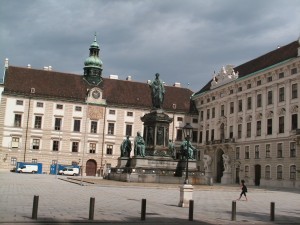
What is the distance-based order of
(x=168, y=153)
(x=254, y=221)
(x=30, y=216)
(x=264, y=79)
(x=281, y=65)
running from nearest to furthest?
(x=30, y=216)
(x=254, y=221)
(x=168, y=153)
(x=281, y=65)
(x=264, y=79)

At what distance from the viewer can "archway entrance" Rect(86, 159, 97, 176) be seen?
68.6m

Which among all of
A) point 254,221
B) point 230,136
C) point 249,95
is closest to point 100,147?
point 230,136

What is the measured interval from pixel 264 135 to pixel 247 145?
3979mm

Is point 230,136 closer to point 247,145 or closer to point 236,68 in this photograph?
point 247,145

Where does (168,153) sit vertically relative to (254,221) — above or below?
above

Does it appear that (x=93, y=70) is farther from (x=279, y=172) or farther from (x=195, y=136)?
(x=279, y=172)

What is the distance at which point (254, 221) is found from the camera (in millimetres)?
14461

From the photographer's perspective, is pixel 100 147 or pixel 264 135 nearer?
pixel 264 135

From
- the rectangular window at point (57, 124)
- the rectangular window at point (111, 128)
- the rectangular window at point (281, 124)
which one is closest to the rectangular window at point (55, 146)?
the rectangular window at point (57, 124)

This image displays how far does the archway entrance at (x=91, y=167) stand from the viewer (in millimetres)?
68562

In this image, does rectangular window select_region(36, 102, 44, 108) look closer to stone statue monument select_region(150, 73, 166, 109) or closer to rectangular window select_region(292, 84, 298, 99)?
stone statue monument select_region(150, 73, 166, 109)

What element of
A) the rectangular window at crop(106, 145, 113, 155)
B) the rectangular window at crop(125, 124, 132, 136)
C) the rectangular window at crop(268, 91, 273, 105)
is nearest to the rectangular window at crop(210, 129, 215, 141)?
the rectangular window at crop(125, 124, 132, 136)

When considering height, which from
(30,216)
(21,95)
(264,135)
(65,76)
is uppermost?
(65,76)

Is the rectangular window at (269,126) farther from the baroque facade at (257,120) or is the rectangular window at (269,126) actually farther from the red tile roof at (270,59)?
the red tile roof at (270,59)
